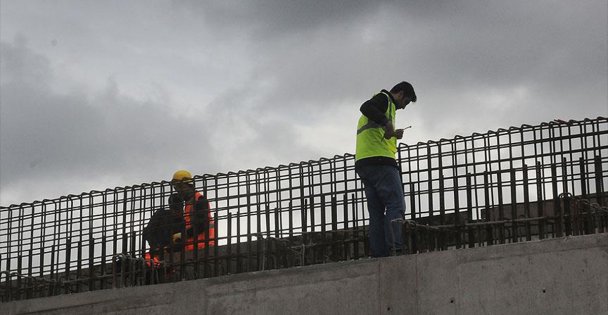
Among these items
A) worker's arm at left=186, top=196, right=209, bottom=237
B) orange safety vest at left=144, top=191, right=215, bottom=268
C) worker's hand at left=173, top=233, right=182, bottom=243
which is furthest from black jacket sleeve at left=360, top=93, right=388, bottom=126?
worker's hand at left=173, top=233, right=182, bottom=243

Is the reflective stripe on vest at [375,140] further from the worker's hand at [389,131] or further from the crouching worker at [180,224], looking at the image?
the crouching worker at [180,224]

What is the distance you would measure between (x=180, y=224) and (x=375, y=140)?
2.91 metres

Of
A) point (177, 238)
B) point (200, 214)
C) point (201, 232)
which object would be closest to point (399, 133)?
point (200, 214)

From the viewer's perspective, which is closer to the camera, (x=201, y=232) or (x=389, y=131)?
(x=389, y=131)

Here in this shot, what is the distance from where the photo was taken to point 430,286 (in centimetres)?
1238

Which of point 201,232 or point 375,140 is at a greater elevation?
point 375,140

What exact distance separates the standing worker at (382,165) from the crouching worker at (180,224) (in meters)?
2.24

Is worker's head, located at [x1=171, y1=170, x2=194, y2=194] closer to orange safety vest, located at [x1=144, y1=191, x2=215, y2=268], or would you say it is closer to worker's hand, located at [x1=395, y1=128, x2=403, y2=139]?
orange safety vest, located at [x1=144, y1=191, x2=215, y2=268]

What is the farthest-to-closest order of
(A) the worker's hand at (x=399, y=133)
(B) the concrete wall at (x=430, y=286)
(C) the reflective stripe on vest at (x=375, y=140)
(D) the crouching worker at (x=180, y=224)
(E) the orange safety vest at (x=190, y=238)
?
(D) the crouching worker at (x=180, y=224), (E) the orange safety vest at (x=190, y=238), (C) the reflective stripe on vest at (x=375, y=140), (A) the worker's hand at (x=399, y=133), (B) the concrete wall at (x=430, y=286)

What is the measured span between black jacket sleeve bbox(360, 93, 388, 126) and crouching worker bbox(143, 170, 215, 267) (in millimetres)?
2509

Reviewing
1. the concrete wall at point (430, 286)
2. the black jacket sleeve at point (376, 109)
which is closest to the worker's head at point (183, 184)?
the concrete wall at point (430, 286)

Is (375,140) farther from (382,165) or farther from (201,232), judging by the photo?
(201,232)

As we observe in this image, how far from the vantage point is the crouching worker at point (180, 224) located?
15.2 metres

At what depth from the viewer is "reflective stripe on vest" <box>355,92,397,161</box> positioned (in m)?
13.6
